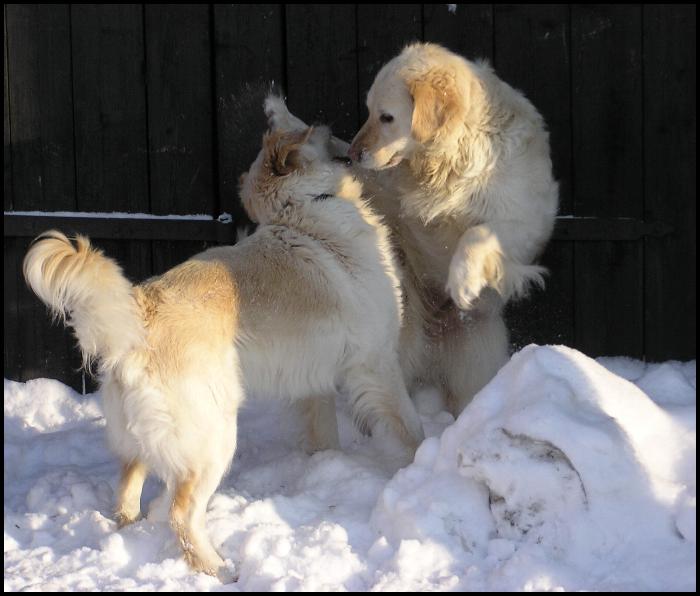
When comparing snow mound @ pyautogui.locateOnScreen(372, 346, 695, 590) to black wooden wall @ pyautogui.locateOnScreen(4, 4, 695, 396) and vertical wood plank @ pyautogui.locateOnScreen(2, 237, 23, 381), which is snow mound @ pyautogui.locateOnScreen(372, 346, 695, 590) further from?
vertical wood plank @ pyautogui.locateOnScreen(2, 237, 23, 381)

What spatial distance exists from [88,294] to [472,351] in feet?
7.64

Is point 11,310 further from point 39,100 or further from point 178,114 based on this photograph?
point 178,114

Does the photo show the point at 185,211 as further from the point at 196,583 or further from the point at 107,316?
the point at 196,583

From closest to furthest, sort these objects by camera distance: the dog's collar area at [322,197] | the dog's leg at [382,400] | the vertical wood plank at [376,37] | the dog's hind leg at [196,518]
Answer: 1. the dog's hind leg at [196,518]
2. the dog's leg at [382,400]
3. the dog's collar area at [322,197]
4. the vertical wood plank at [376,37]

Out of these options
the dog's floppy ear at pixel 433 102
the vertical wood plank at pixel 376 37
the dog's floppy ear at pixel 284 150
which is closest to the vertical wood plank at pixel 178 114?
the vertical wood plank at pixel 376 37

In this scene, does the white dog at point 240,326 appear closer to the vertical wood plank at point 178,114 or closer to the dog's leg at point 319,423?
the dog's leg at point 319,423

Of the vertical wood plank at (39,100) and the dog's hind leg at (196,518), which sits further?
the vertical wood plank at (39,100)

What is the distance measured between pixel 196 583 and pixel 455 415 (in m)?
2.26

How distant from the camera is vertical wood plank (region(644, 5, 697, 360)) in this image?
558cm

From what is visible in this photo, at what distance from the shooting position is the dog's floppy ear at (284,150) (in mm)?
3938

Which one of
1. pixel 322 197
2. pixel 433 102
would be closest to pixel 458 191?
A: pixel 433 102

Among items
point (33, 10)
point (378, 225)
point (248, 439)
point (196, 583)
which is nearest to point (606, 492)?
point (196, 583)

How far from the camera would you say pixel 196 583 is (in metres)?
2.93

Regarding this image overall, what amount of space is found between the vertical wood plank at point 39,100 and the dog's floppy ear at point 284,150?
1.77 m
